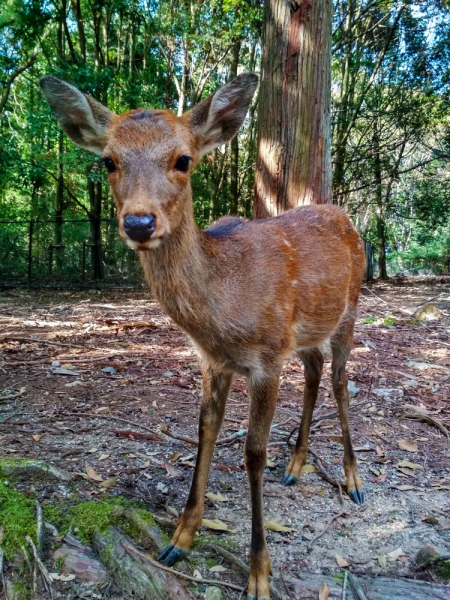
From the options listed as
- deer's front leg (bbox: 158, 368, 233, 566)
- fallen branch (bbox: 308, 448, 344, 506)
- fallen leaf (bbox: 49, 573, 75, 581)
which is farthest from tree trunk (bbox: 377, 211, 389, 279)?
fallen leaf (bbox: 49, 573, 75, 581)

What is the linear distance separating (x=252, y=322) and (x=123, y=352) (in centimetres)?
380

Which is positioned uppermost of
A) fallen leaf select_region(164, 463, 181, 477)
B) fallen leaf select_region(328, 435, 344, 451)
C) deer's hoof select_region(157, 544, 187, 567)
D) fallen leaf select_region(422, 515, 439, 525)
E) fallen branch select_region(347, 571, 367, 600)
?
fallen leaf select_region(164, 463, 181, 477)

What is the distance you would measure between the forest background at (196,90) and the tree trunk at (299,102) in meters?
7.81

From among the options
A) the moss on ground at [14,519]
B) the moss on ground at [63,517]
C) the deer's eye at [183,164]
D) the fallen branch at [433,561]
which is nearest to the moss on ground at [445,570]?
the fallen branch at [433,561]

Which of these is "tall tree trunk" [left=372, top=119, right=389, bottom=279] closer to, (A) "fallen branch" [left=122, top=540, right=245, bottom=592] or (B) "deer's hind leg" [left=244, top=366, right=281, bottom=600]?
(B) "deer's hind leg" [left=244, top=366, right=281, bottom=600]

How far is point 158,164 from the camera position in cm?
244

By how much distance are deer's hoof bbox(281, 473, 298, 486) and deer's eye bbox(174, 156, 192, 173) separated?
2.21 m

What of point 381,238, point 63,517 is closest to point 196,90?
point 381,238

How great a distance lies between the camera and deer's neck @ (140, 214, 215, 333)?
2.60m

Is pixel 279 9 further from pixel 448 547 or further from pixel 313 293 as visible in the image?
pixel 448 547

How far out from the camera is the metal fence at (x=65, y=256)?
1377 centimetres

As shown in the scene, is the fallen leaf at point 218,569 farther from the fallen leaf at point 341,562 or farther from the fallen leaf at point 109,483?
the fallen leaf at point 109,483

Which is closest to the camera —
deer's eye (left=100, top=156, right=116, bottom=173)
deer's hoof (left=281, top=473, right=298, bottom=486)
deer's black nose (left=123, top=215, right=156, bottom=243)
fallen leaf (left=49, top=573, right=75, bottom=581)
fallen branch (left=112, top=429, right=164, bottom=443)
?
deer's black nose (left=123, top=215, right=156, bottom=243)

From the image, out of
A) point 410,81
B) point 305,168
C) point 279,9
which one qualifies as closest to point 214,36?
point 410,81
